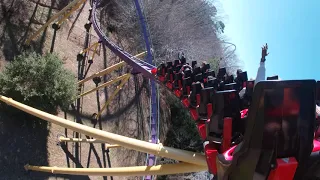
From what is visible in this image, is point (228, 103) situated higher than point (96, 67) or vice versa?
point (96, 67)

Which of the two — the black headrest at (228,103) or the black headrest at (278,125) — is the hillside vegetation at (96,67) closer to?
the black headrest at (228,103)

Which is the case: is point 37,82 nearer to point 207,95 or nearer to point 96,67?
point 207,95

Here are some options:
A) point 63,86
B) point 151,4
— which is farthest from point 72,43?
point 151,4

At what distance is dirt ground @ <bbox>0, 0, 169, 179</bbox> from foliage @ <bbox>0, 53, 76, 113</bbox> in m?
0.47

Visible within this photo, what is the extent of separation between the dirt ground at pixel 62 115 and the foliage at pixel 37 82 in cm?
47

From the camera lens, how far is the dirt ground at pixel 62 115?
5.52 m

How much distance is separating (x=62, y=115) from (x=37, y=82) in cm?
167

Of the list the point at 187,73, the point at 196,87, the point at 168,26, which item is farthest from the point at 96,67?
the point at 196,87

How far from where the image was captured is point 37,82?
5.50 metres

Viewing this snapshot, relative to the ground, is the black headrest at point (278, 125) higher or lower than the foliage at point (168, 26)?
lower

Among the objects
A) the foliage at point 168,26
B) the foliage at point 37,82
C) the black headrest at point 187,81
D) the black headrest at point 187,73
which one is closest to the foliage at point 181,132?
the foliage at point 168,26

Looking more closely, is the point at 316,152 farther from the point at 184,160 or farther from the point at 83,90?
the point at 83,90

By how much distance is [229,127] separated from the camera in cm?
207

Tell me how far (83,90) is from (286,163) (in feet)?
23.7
